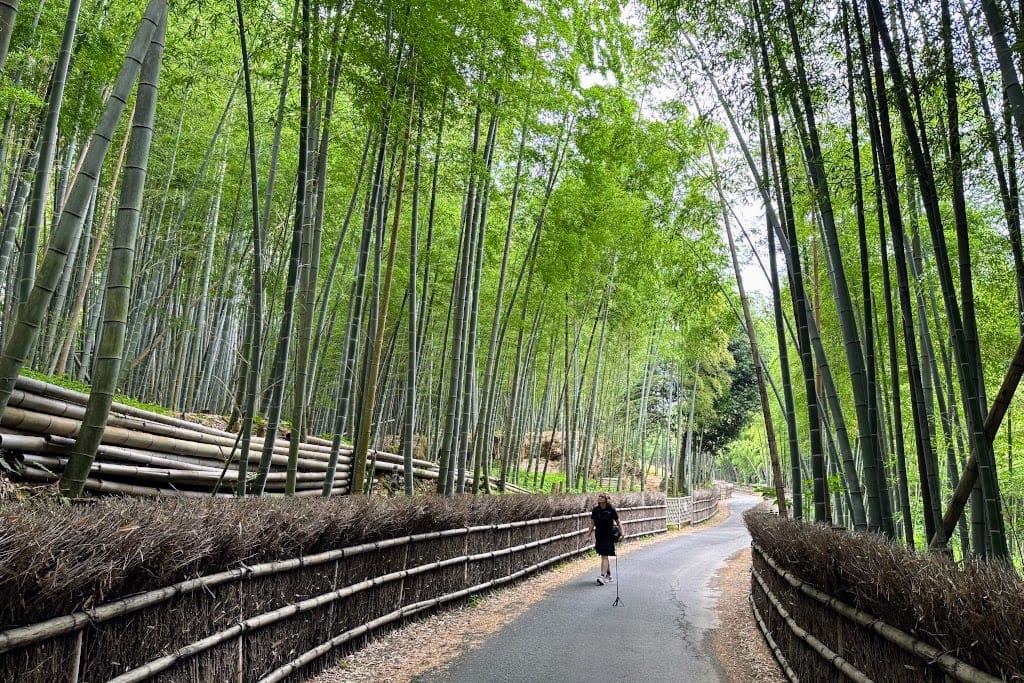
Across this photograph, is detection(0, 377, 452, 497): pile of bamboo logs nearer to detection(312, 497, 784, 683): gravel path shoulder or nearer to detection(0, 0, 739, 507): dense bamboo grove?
detection(0, 0, 739, 507): dense bamboo grove

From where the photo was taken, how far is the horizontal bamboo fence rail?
1938mm

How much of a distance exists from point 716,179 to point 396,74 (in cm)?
384

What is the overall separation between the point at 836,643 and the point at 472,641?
2.22 meters

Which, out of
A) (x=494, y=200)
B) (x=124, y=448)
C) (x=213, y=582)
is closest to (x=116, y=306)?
(x=213, y=582)

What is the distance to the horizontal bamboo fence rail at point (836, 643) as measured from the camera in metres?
1.94

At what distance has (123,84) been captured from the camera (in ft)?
8.46

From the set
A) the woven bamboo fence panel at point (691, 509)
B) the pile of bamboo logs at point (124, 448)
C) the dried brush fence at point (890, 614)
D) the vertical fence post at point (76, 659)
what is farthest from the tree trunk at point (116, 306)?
the woven bamboo fence panel at point (691, 509)

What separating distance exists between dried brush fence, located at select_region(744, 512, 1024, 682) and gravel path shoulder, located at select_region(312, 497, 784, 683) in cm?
33

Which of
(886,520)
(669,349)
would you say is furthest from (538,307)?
(669,349)

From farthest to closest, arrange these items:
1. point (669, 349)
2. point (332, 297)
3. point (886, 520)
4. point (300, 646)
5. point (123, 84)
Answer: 1. point (669, 349)
2. point (332, 297)
3. point (886, 520)
4. point (300, 646)
5. point (123, 84)

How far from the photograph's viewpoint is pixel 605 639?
4.45m

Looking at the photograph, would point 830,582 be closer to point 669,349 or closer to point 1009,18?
point 1009,18

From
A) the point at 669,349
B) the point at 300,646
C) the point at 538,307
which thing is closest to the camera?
the point at 300,646

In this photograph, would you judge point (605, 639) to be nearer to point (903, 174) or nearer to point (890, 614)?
point (890, 614)
